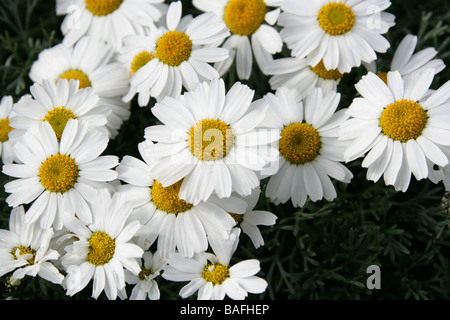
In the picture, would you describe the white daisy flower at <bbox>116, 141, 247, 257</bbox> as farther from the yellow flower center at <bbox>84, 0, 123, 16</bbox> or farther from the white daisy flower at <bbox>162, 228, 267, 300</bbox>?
the yellow flower center at <bbox>84, 0, 123, 16</bbox>

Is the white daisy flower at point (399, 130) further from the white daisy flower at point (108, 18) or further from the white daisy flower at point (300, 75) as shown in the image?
the white daisy flower at point (108, 18)

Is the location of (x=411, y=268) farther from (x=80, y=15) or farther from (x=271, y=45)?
(x=80, y=15)

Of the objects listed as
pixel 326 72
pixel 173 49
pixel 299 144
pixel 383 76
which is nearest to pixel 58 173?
pixel 173 49

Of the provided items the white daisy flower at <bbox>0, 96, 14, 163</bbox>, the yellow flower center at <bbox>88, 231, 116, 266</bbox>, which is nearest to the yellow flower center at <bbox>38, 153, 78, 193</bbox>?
the yellow flower center at <bbox>88, 231, 116, 266</bbox>

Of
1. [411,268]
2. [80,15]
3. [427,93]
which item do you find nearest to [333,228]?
[411,268]

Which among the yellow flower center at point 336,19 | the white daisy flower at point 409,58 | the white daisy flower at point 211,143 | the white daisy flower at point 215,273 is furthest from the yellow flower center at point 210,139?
the white daisy flower at point 409,58
